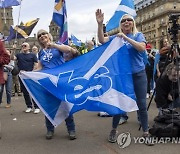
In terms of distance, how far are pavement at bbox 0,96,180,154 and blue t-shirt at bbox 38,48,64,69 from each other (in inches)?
49.8

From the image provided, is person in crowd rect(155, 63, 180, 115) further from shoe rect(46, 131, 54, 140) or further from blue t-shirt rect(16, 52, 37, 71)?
blue t-shirt rect(16, 52, 37, 71)

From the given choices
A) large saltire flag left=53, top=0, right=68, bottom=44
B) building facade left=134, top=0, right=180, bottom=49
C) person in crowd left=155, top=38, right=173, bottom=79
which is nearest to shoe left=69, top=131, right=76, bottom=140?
large saltire flag left=53, top=0, right=68, bottom=44

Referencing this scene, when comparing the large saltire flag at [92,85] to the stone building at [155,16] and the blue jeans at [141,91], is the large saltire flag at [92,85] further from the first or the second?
the stone building at [155,16]

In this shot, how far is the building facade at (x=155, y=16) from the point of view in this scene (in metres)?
86.2

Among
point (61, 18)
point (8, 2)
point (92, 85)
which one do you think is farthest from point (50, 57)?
point (8, 2)

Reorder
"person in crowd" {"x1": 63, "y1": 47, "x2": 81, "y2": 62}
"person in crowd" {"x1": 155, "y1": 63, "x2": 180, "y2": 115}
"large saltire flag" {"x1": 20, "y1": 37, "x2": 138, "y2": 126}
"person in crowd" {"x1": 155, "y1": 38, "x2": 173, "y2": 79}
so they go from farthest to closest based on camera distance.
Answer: "person in crowd" {"x1": 155, "y1": 38, "x2": 173, "y2": 79}
"person in crowd" {"x1": 155, "y1": 63, "x2": 180, "y2": 115}
"person in crowd" {"x1": 63, "y1": 47, "x2": 81, "y2": 62}
"large saltire flag" {"x1": 20, "y1": 37, "x2": 138, "y2": 126}

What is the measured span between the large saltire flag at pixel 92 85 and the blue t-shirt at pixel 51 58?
0.27 metres

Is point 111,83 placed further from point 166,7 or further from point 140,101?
point 166,7

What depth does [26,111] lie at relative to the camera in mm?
8719

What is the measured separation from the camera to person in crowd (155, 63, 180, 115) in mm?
5832

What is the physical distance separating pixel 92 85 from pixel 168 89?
4.93ft

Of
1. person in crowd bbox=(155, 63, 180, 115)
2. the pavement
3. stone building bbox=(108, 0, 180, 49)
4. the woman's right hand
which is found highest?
stone building bbox=(108, 0, 180, 49)

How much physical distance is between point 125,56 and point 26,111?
4.27m

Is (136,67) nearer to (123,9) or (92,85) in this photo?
(92,85)
